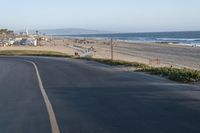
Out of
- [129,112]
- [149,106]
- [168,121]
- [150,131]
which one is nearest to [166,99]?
[149,106]

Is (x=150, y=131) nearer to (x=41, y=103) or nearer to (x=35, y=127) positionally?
(x=35, y=127)

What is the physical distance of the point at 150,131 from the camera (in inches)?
367

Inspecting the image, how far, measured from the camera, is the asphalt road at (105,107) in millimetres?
9953

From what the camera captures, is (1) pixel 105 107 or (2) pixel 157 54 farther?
(2) pixel 157 54

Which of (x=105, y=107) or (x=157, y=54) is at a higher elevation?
(x=105, y=107)

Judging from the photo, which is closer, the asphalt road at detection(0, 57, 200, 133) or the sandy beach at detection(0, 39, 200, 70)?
the asphalt road at detection(0, 57, 200, 133)

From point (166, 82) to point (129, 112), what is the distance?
7852 millimetres

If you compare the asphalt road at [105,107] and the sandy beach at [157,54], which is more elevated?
the asphalt road at [105,107]

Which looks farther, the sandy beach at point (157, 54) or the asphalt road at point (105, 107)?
the sandy beach at point (157, 54)

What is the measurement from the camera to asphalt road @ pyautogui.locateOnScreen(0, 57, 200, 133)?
9.95m

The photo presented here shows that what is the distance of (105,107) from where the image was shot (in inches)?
500

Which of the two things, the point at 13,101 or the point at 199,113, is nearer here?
the point at 199,113

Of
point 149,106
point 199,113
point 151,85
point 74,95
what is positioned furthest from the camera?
point 151,85

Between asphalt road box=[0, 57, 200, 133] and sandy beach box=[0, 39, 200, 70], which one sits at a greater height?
asphalt road box=[0, 57, 200, 133]
